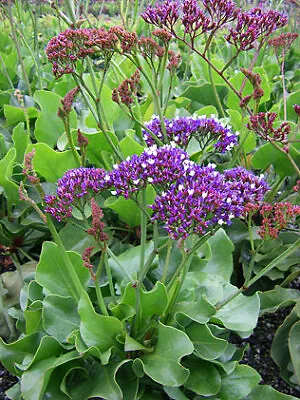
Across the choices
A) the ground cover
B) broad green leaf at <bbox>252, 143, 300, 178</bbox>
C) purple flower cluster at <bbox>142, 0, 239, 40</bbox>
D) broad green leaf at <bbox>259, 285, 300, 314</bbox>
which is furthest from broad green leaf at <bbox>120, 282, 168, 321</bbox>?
broad green leaf at <bbox>252, 143, 300, 178</bbox>

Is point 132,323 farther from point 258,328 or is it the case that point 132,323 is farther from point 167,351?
point 258,328

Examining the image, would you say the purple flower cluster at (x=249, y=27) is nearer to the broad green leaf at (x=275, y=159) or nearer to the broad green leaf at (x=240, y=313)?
the broad green leaf at (x=275, y=159)

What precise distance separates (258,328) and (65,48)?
1177mm

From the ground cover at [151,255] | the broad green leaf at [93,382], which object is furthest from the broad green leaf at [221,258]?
the broad green leaf at [93,382]

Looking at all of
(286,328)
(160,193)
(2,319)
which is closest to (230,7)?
(160,193)

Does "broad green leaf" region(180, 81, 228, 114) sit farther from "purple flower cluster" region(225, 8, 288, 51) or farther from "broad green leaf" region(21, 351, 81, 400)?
"broad green leaf" region(21, 351, 81, 400)

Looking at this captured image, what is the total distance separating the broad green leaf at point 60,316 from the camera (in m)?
1.47

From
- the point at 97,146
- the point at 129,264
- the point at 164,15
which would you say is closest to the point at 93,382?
the point at 129,264

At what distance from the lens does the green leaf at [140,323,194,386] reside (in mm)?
1334

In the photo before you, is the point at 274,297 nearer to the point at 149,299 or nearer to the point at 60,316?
the point at 149,299

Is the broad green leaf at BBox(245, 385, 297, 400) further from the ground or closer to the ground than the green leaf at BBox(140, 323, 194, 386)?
closer to the ground

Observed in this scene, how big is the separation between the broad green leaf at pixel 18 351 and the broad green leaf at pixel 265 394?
0.63m

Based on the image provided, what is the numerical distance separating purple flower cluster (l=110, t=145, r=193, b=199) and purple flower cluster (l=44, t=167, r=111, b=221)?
4cm

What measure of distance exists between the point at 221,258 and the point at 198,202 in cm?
64
